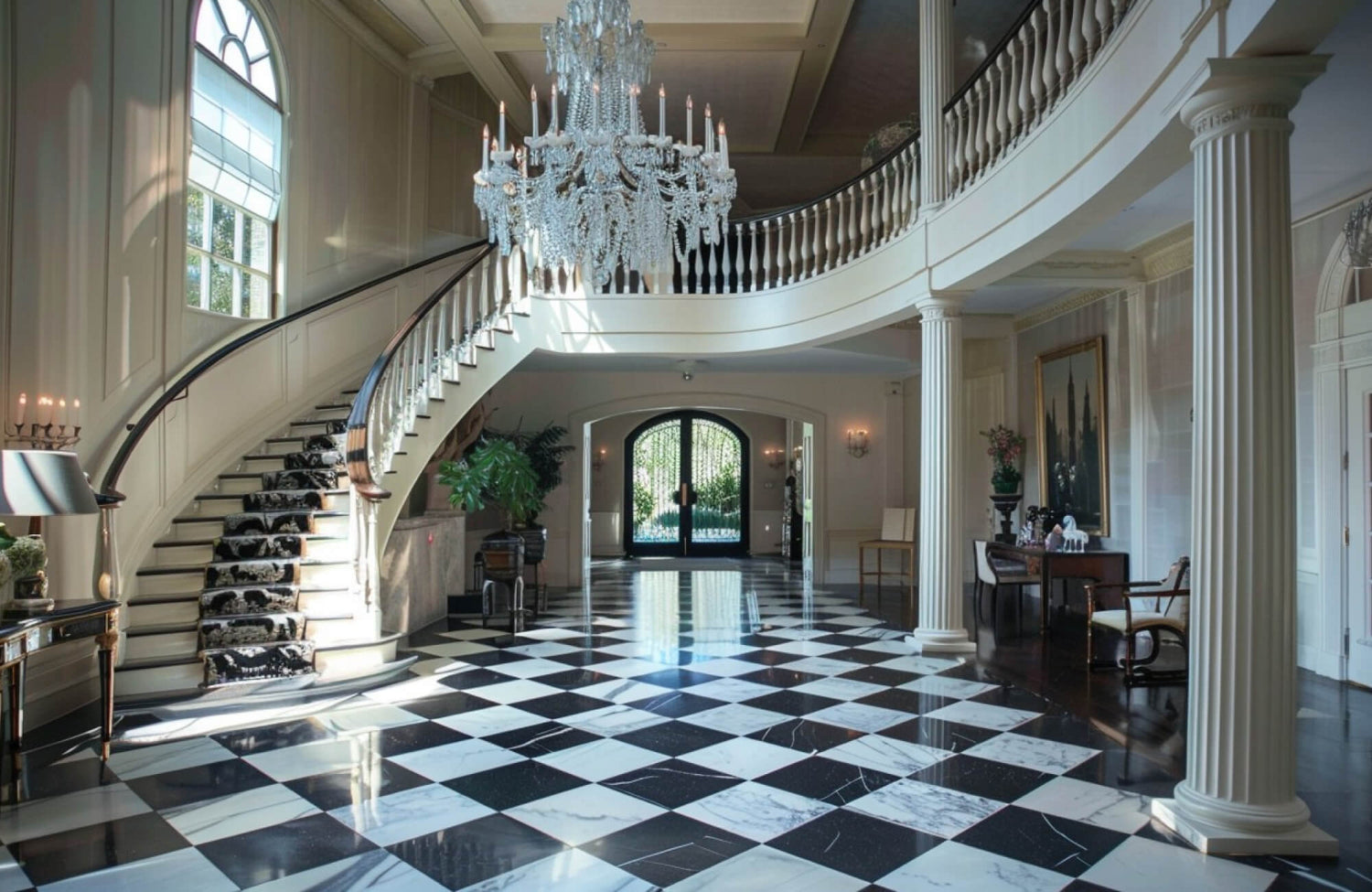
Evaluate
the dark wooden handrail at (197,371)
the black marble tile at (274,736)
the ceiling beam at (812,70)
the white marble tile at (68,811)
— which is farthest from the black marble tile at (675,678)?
the ceiling beam at (812,70)

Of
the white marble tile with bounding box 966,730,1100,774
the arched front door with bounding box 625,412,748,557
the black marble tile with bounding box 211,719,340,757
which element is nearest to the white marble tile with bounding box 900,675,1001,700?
the white marble tile with bounding box 966,730,1100,774

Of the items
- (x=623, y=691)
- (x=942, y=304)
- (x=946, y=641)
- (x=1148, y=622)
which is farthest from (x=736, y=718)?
(x=942, y=304)

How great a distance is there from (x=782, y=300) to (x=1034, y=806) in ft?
19.5

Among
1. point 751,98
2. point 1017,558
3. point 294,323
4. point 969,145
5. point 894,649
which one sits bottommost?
point 894,649

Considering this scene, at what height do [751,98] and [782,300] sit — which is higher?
[751,98]

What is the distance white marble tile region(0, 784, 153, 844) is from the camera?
3.54m

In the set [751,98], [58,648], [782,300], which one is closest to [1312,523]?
[782,300]

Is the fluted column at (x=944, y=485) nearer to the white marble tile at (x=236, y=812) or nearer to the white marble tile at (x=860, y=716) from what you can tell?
the white marble tile at (x=860, y=716)

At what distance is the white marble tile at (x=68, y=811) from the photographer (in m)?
3.54

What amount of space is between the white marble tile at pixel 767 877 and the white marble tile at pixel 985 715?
219 centimetres

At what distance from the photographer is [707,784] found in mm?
4070

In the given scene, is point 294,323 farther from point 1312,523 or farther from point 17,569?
point 1312,523

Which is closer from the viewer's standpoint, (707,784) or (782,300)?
(707,784)

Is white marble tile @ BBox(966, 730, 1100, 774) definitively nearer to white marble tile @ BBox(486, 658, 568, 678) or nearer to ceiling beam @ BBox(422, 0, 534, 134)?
white marble tile @ BBox(486, 658, 568, 678)
